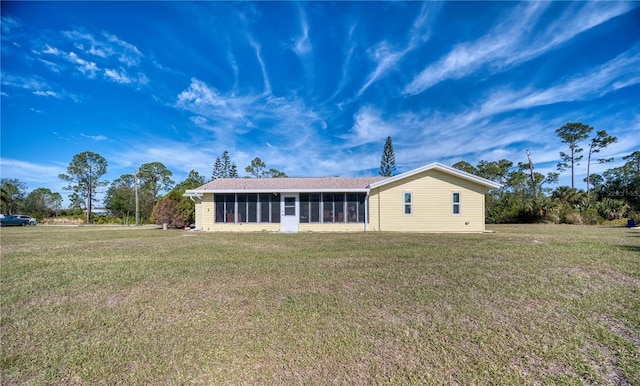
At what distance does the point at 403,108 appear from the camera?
73.5 ft

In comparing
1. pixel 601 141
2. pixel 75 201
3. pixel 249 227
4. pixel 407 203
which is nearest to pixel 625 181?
pixel 601 141

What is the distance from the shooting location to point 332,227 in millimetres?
15359

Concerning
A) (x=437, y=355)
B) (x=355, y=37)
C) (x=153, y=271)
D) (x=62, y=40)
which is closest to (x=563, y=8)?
(x=355, y=37)

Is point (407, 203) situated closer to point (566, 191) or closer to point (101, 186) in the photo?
point (566, 191)

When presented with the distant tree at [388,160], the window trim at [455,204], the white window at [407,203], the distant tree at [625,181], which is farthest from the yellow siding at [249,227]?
the distant tree at [625,181]

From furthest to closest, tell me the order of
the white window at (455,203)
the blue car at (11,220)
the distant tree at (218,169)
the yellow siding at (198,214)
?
the distant tree at (218,169) → the blue car at (11,220) → the yellow siding at (198,214) → the white window at (455,203)

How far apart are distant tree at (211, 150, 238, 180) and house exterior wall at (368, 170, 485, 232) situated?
3597cm

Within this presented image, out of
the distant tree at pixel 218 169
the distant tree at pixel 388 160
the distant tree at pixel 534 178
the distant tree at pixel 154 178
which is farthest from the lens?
the distant tree at pixel 218 169

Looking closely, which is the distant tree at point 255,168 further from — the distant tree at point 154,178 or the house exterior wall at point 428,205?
the house exterior wall at point 428,205

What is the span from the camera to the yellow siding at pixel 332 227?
1523cm

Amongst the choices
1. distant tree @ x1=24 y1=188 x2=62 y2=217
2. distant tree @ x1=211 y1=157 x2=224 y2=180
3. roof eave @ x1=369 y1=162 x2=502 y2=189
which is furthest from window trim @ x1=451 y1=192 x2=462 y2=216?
distant tree @ x1=24 y1=188 x2=62 y2=217

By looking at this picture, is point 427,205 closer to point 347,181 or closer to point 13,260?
point 347,181

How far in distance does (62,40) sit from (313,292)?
1438 cm

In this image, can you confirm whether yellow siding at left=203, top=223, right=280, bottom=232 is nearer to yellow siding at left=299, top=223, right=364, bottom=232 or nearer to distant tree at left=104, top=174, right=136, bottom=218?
yellow siding at left=299, top=223, right=364, bottom=232
